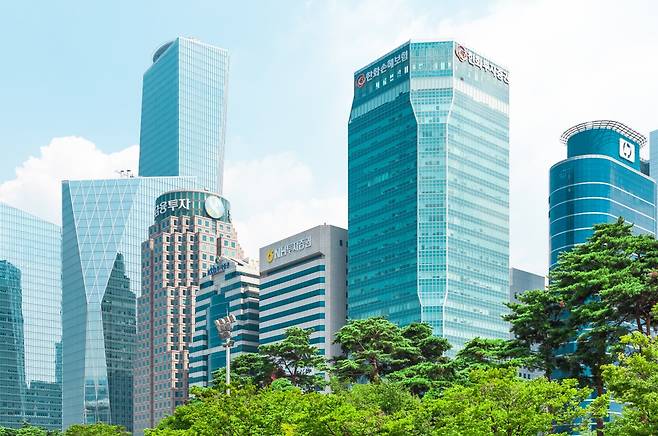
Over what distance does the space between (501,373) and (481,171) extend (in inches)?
5416

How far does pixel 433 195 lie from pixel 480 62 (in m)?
32.0

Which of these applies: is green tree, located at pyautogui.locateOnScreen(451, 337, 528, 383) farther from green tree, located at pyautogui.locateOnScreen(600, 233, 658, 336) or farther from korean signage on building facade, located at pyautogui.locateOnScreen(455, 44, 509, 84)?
korean signage on building facade, located at pyautogui.locateOnScreen(455, 44, 509, 84)

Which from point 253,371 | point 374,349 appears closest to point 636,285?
point 374,349

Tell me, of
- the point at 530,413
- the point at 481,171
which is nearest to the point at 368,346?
the point at 530,413

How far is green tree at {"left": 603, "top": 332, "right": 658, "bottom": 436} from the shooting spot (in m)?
40.8

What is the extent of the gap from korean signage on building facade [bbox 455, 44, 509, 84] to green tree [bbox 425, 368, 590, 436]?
5554 inches

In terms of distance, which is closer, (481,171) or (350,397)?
(350,397)

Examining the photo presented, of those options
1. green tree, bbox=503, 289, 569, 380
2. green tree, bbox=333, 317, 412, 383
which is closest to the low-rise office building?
green tree, bbox=333, 317, 412, 383

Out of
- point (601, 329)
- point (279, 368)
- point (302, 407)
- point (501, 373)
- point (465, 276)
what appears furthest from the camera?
point (465, 276)

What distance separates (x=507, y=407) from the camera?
48.0 m

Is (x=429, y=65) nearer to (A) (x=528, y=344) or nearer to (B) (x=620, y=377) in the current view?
(A) (x=528, y=344)

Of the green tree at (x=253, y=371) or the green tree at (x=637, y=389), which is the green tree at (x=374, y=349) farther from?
the green tree at (x=637, y=389)

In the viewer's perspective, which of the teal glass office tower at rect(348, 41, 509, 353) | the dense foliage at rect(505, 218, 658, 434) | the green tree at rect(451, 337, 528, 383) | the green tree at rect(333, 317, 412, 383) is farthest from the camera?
the teal glass office tower at rect(348, 41, 509, 353)

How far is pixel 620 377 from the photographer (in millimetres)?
42969
